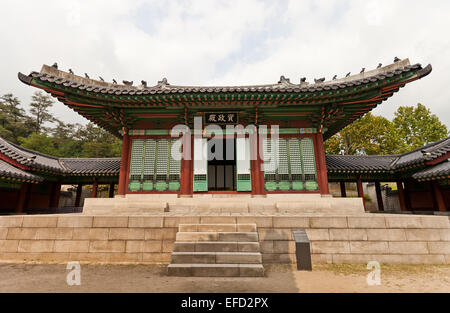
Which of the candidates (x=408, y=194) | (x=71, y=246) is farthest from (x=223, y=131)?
(x=408, y=194)

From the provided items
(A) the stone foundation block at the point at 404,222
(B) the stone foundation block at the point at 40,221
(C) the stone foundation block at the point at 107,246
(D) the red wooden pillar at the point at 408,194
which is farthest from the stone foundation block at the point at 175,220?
(D) the red wooden pillar at the point at 408,194

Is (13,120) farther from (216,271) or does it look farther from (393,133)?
(393,133)

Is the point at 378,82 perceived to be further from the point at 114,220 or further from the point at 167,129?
the point at 114,220

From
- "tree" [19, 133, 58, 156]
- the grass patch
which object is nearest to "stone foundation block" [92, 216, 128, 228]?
the grass patch

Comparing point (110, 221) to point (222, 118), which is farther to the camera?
point (222, 118)

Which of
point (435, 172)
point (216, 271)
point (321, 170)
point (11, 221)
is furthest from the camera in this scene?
point (435, 172)

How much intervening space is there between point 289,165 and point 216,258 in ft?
20.3

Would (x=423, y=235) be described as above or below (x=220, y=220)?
below

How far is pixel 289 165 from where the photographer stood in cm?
1005

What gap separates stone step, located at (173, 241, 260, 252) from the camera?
17.8 ft

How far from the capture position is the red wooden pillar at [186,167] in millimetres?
9773

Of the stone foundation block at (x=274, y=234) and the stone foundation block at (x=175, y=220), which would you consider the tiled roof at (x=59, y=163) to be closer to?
the stone foundation block at (x=175, y=220)
